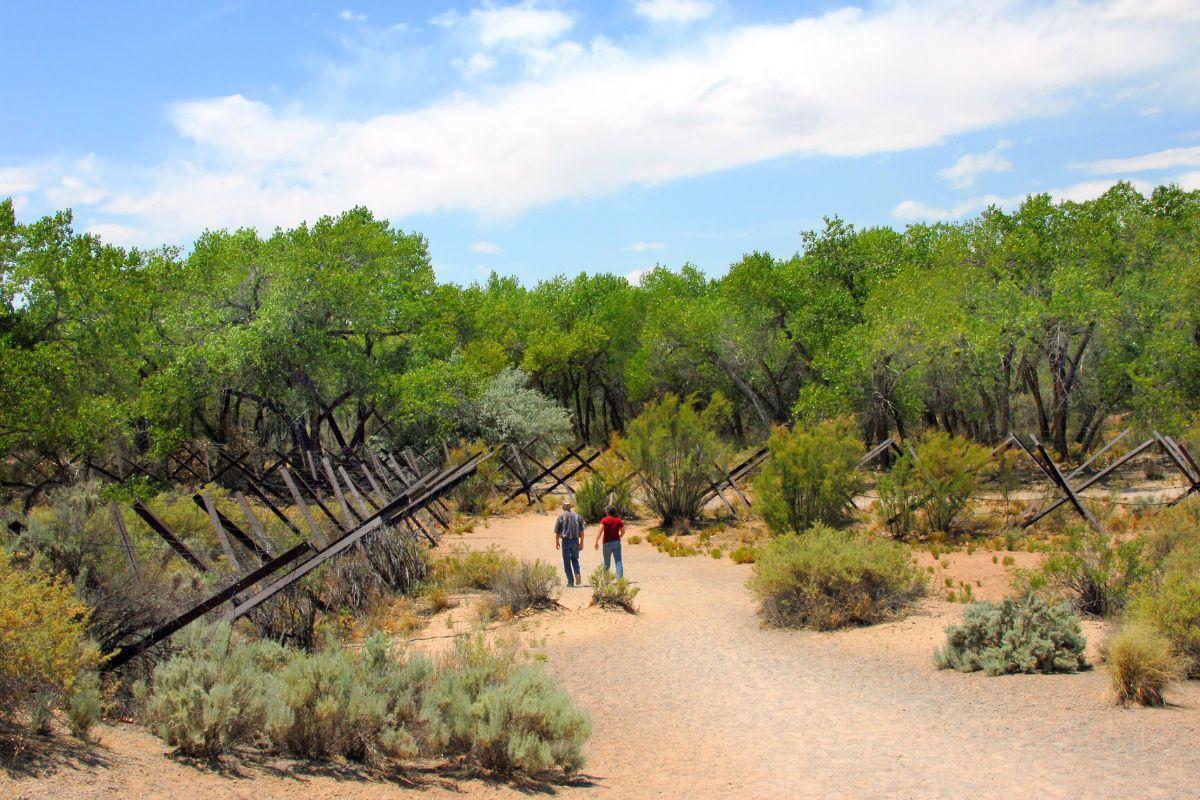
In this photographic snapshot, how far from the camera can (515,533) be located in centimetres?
Result: 2467

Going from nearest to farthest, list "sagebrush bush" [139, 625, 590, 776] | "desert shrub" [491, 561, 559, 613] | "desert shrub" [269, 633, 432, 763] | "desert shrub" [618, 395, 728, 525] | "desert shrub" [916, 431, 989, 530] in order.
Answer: "sagebrush bush" [139, 625, 590, 776] → "desert shrub" [269, 633, 432, 763] → "desert shrub" [491, 561, 559, 613] → "desert shrub" [916, 431, 989, 530] → "desert shrub" [618, 395, 728, 525]

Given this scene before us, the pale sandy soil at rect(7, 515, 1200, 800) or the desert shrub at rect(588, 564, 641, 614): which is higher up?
the desert shrub at rect(588, 564, 641, 614)

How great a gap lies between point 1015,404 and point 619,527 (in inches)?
946

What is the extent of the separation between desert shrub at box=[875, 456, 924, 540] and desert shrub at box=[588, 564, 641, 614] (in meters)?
7.97

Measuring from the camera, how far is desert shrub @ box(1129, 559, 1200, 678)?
8891 mm

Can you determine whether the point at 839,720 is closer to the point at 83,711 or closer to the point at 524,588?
the point at 524,588

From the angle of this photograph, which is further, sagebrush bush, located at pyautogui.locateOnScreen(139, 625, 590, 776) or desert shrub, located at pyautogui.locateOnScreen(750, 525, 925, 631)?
desert shrub, located at pyautogui.locateOnScreen(750, 525, 925, 631)

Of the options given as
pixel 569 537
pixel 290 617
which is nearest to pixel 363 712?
pixel 290 617

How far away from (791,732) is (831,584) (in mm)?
4462

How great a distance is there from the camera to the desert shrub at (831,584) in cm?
1263

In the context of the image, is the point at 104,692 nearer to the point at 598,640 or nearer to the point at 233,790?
the point at 233,790

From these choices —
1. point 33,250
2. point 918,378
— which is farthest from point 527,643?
point 918,378

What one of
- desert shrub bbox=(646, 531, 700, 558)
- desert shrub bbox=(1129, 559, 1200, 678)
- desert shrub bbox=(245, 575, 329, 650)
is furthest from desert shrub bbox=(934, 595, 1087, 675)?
desert shrub bbox=(646, 531, 700, 558)

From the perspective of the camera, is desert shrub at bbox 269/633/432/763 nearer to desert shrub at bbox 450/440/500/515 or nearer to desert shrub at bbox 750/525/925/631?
desert shrub at bbox 750/525/925/631
